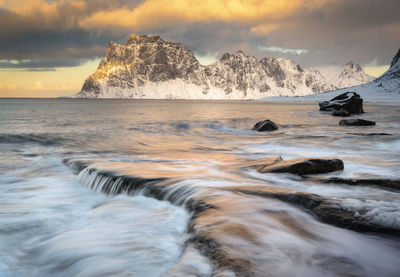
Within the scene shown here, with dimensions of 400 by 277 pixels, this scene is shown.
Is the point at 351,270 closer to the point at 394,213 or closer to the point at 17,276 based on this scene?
the point at 394,213

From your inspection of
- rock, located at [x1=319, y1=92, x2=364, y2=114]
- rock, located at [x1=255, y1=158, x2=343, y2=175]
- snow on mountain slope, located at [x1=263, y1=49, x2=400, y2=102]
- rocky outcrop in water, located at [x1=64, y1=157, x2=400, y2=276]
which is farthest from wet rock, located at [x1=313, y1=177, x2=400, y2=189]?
snow on mountain slope, located at [x1=263, y1=49, x2=400, y2=102]

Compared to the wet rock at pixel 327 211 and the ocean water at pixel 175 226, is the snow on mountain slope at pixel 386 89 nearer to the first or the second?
the ocean water at pixel 175 226

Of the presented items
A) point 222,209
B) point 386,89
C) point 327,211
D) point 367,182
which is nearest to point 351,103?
point 367,182

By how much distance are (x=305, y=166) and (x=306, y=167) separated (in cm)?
3

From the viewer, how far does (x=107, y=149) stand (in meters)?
13.8

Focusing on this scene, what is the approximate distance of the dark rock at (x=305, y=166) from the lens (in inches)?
275

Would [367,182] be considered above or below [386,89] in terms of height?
below

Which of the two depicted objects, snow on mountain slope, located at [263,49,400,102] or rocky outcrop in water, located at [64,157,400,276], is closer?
rocky outcrop in water, located at [64,157,400,276]

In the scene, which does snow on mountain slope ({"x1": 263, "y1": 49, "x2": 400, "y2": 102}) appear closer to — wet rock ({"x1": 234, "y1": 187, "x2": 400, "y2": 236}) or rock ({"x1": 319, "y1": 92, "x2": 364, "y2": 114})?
rock ({"x1": 319, "y1": 92, "x2": 364, "y2": 114})

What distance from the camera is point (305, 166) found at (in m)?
6.98

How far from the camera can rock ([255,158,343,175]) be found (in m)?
6.98

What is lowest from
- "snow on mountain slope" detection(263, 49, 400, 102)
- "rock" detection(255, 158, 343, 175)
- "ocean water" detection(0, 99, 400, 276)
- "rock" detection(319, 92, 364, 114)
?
"ocean water" detection(0, 99, 400, 276)

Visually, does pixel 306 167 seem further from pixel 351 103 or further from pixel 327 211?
pixel 351 103

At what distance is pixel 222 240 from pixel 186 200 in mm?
2136
